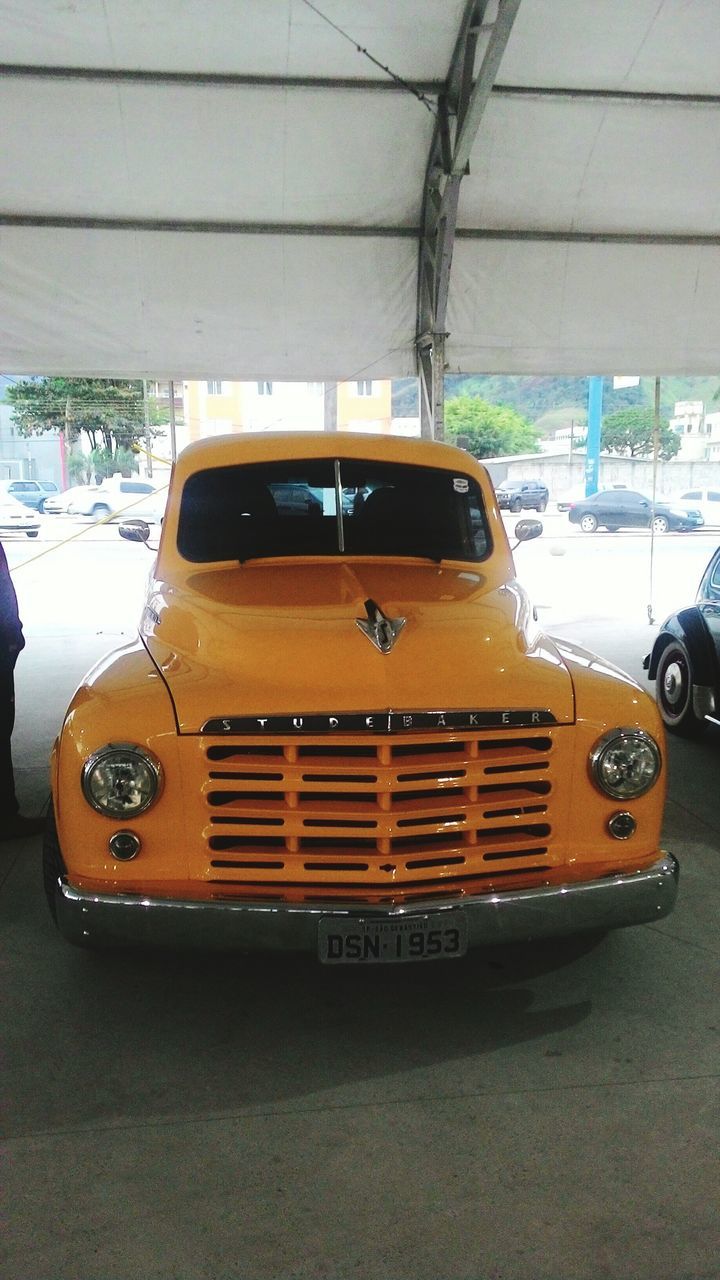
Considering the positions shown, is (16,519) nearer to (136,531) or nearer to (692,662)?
(136,531)

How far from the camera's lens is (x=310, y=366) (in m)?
10.1

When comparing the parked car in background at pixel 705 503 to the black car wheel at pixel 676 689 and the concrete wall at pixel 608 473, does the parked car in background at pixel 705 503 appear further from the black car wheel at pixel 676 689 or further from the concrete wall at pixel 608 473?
the black car wheel at pixel 676 689

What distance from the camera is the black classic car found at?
5.89 m

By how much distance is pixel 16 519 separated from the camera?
965 inches

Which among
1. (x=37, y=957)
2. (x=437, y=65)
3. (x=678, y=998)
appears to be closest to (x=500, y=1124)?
(x=678, y=998)

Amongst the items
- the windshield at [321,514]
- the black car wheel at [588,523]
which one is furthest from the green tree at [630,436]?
the windshield at [321,514]

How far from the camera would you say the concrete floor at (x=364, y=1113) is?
2.26 meters

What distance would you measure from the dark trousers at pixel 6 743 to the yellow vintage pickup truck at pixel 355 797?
1741 mm

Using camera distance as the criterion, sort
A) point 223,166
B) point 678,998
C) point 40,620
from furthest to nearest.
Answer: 1. point 40,620
2. point 223,166
3. point 678,998

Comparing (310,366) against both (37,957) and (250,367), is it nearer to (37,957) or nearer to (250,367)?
(250,367)

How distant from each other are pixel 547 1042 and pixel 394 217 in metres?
8.70

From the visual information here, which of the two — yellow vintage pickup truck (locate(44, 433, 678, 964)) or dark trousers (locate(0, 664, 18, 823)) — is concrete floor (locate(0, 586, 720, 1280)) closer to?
yellow vintage pickup truck (locate(44, 433, 678, 964))

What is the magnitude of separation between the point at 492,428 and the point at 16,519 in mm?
24118

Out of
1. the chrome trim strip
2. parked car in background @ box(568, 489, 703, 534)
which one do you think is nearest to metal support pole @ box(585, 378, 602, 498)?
parked car in background @ box(568, 489, 703, 534)
